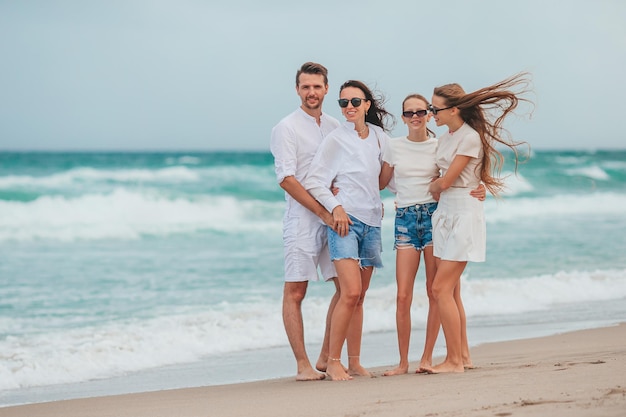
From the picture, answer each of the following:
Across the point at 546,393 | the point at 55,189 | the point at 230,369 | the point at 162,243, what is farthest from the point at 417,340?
the point at 55,189

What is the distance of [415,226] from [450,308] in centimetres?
53

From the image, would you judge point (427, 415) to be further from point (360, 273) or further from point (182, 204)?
point (182, 204)

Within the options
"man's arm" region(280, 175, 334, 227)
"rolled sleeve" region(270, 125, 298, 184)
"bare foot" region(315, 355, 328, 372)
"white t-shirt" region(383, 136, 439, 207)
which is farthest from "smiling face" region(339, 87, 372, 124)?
"bare foot" region(315, 355, 328, 372)

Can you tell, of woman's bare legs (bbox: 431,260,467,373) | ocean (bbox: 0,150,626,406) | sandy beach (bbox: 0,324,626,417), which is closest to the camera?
sandy beach (bbox: 0,324,626,417)

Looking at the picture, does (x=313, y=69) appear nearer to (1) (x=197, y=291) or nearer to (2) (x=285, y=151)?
(2) (x=285, y=151)

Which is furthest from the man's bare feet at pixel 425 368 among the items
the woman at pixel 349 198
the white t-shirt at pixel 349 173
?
the white t-shirt at pixel 349 173

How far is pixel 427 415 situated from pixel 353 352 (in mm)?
1684

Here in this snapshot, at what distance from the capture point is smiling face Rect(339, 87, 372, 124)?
5.21 meters

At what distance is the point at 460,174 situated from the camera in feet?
16.3

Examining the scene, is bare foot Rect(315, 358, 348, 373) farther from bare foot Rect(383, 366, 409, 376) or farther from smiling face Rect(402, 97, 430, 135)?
smiling face Rect(402, 97, 430, 135)

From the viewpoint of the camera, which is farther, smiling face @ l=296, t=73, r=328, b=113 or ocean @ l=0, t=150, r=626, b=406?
ocean @ l=0, t=150, r=626, b=406

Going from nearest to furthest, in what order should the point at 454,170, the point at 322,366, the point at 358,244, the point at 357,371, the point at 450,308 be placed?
the point at 454,170 < the point at 450,308 < the point at 358,244 < the point at 357,371 < the point at 322,366

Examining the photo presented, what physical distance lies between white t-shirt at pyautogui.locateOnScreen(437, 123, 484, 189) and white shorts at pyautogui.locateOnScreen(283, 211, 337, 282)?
0.88 m

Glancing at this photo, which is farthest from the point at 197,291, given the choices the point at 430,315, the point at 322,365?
the point at 430,315
